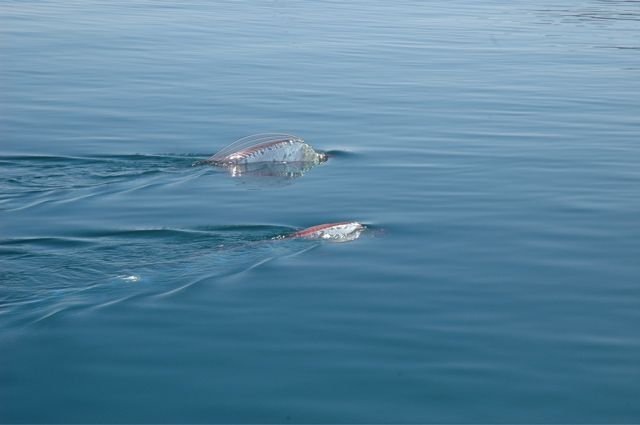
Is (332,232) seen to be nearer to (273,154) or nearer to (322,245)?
(322,245)

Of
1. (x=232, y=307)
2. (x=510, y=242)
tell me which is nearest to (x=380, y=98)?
(x=510, y=242)

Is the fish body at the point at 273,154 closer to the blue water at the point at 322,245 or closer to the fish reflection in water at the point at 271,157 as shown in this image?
the fish reflection in water at the point at 271,157

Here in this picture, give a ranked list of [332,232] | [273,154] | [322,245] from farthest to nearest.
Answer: [273,154] < [332,232] < [322,245]

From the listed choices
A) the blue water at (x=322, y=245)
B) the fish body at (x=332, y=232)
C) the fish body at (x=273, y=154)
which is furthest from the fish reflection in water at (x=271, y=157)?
the fish body at (x=332, y=232)

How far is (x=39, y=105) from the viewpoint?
19609 mm

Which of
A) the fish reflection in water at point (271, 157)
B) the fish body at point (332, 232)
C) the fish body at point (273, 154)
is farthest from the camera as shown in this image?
the fish body at point (273, 154)

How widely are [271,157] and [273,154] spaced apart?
0.17 ft

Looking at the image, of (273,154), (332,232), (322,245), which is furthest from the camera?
(273,154)

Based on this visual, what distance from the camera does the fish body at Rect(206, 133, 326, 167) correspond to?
15867 mm

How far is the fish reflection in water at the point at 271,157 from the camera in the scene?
615 inches

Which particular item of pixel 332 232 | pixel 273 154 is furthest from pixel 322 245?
pixel 273 154

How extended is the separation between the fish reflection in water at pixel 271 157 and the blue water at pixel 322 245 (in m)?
0.29

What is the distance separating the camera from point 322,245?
11.9 meters

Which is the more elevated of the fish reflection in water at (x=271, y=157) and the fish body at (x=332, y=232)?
the fish reflection in water at (x=271, y=157)
